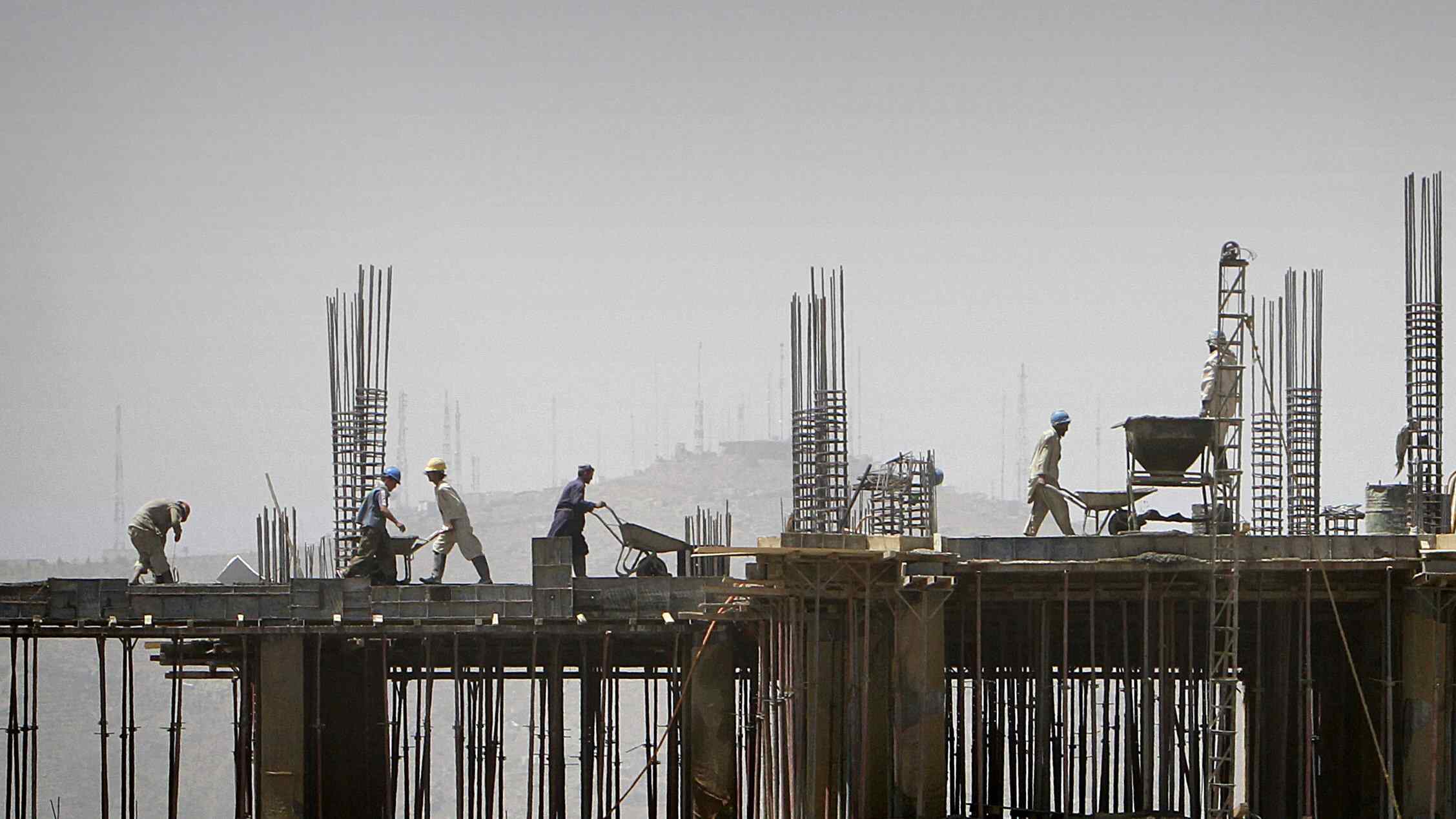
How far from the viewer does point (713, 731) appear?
2253 centimetres

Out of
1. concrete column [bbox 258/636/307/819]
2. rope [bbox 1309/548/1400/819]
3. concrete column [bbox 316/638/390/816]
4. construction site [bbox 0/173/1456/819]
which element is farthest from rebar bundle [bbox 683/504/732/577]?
rope [bbox 1309/548/1400/819]

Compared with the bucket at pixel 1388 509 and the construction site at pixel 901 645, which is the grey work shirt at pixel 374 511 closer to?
the construction site at pixel 901 645

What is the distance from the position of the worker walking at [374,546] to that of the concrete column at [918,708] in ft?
21.2

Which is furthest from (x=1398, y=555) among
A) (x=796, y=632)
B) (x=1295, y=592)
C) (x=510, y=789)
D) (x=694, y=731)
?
(x=510, y=789)

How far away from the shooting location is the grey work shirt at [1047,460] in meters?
22.5

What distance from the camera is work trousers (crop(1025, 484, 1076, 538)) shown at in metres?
22.2

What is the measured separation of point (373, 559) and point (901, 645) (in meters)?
6.76

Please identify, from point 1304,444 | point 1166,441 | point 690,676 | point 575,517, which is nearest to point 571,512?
point 575,517

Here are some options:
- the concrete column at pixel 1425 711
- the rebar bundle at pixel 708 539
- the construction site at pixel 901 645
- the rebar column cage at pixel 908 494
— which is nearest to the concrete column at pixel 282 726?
the construction site at pixel 901 645

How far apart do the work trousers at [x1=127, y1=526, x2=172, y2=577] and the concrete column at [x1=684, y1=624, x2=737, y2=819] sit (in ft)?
23.0

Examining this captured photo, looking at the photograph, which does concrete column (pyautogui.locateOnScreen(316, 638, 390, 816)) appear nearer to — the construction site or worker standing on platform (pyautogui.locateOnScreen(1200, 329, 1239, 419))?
the construction site

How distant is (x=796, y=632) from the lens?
2069 centimetres

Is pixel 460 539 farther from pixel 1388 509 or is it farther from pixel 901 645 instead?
pixel 1388 509

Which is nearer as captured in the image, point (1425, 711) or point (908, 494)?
point (1425, 711)
